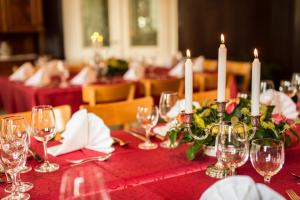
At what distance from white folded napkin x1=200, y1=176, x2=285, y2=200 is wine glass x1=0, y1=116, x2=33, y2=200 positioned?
0.61 m

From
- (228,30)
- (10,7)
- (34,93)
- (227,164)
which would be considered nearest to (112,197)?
(227,164)

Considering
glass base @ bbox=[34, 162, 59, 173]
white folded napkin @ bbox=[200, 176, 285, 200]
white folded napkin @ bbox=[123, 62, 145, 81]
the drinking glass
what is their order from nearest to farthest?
white folded napkin @ bbox=[200, 176, 285, 200]
the drinking glass
glass base @ bbox=[34, 162, 59, 173]
white folded napkin @ bbox=[123, 62, 145, 81]

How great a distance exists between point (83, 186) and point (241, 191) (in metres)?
0.44

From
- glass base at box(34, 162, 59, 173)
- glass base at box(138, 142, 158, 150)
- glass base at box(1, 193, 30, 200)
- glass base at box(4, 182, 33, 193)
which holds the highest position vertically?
glass base at box(138, 142, 158, 150)

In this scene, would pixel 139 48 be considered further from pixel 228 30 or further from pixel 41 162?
pixel 41 162

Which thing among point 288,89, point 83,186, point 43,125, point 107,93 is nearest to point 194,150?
point 43,125

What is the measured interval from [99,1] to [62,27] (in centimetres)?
87

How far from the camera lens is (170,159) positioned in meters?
1.75

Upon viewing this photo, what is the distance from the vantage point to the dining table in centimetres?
141

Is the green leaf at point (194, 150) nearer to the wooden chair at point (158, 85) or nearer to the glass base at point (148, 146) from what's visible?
the glass base at point (148, 146)

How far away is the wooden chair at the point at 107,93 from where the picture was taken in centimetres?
358

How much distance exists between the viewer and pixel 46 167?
168 cm

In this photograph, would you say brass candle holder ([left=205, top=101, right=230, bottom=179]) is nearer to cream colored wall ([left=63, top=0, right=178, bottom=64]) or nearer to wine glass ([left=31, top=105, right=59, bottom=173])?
wine glass ([left=31, top=105, right=59, bottom=173])

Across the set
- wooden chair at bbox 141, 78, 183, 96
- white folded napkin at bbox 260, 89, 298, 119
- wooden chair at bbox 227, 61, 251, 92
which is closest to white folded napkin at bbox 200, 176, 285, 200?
white folded napkin at bbox 260, 89, 298, 119
